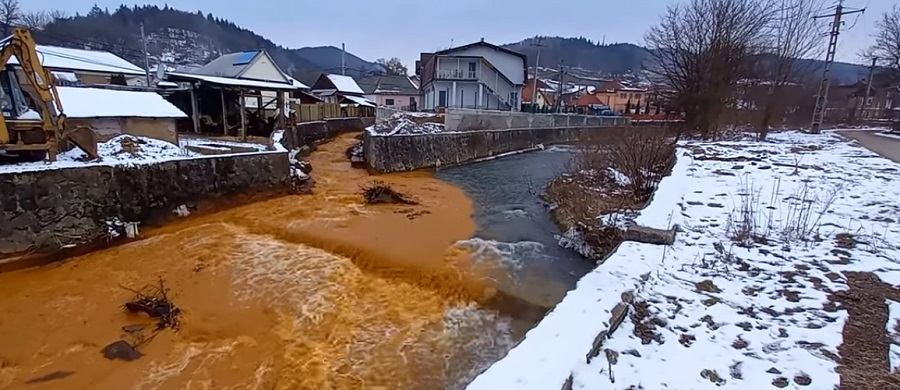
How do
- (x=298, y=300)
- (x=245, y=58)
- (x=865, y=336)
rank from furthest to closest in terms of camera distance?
(x=245, y=58) < (x=298, y=300) < (x=865, y=336)

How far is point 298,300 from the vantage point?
7332 millimetres

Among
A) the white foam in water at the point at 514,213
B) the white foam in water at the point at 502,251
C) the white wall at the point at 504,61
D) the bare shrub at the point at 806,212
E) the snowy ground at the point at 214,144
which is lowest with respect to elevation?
the white foam in water at the point at 502,251

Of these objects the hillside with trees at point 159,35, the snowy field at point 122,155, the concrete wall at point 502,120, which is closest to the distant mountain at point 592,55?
the hillside with trees at point 159,35

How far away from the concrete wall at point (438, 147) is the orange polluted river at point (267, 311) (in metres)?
8.13

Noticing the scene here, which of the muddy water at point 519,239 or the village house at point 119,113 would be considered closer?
the muddy water at point 519,239

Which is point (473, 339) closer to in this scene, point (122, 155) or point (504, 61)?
point (122, 155)

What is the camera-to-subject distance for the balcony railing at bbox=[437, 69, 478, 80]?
38688 mm

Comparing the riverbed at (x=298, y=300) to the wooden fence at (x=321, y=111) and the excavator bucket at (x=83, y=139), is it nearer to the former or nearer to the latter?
the excavator bucket at (x=83, y=139)

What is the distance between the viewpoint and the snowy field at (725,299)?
3301mm

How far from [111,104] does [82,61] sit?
19759 millimetres

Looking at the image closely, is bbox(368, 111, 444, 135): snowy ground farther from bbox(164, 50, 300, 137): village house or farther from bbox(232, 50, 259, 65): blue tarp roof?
bbox(232, 50, 259, 65): blue tarp roof

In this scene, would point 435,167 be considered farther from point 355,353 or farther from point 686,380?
point 686,380

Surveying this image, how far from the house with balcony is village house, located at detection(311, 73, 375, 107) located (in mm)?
7622

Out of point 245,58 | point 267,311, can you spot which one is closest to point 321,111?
point 245,58
